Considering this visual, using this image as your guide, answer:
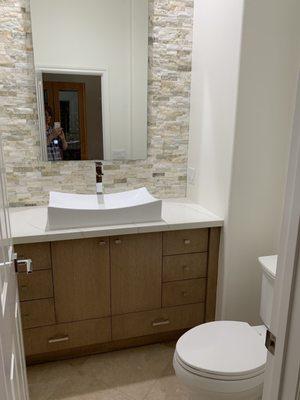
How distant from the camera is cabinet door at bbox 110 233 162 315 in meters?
1.93

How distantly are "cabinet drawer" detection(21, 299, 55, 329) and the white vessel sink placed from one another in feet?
1.44

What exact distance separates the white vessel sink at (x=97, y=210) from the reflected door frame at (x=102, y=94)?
315mm

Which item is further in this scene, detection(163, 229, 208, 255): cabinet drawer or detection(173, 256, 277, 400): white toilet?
A: detection(163, 229, 208, 255): cabinet drawer

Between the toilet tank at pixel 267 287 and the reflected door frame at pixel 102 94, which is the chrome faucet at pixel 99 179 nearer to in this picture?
the reflected door frame at pixel 102 94

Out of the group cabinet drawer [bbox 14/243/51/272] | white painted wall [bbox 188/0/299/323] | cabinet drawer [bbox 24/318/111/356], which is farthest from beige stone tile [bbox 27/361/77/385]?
white painted wall [bbox 188/0/299/323]

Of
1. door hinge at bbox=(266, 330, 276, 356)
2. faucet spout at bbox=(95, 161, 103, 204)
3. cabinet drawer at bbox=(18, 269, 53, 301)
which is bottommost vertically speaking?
cabinet drawer at bbox=(18, 269, 53, 301)

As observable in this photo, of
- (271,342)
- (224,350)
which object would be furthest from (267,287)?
(271,342)

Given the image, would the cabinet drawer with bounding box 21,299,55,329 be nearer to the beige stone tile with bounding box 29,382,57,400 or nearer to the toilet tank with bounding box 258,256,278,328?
the beige stone tile with bounding box 29,382,57,400

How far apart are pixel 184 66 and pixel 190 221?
1.13 m

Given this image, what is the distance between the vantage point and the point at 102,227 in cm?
186

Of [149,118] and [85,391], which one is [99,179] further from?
[85,391]

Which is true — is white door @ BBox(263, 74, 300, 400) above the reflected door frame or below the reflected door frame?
below

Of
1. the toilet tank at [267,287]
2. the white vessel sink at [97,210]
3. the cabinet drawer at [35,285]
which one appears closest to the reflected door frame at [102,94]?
the white vessel sink at [97,210]

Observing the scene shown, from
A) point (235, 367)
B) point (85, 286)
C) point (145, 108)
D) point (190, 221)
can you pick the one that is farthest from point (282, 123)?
point (85, 286)
